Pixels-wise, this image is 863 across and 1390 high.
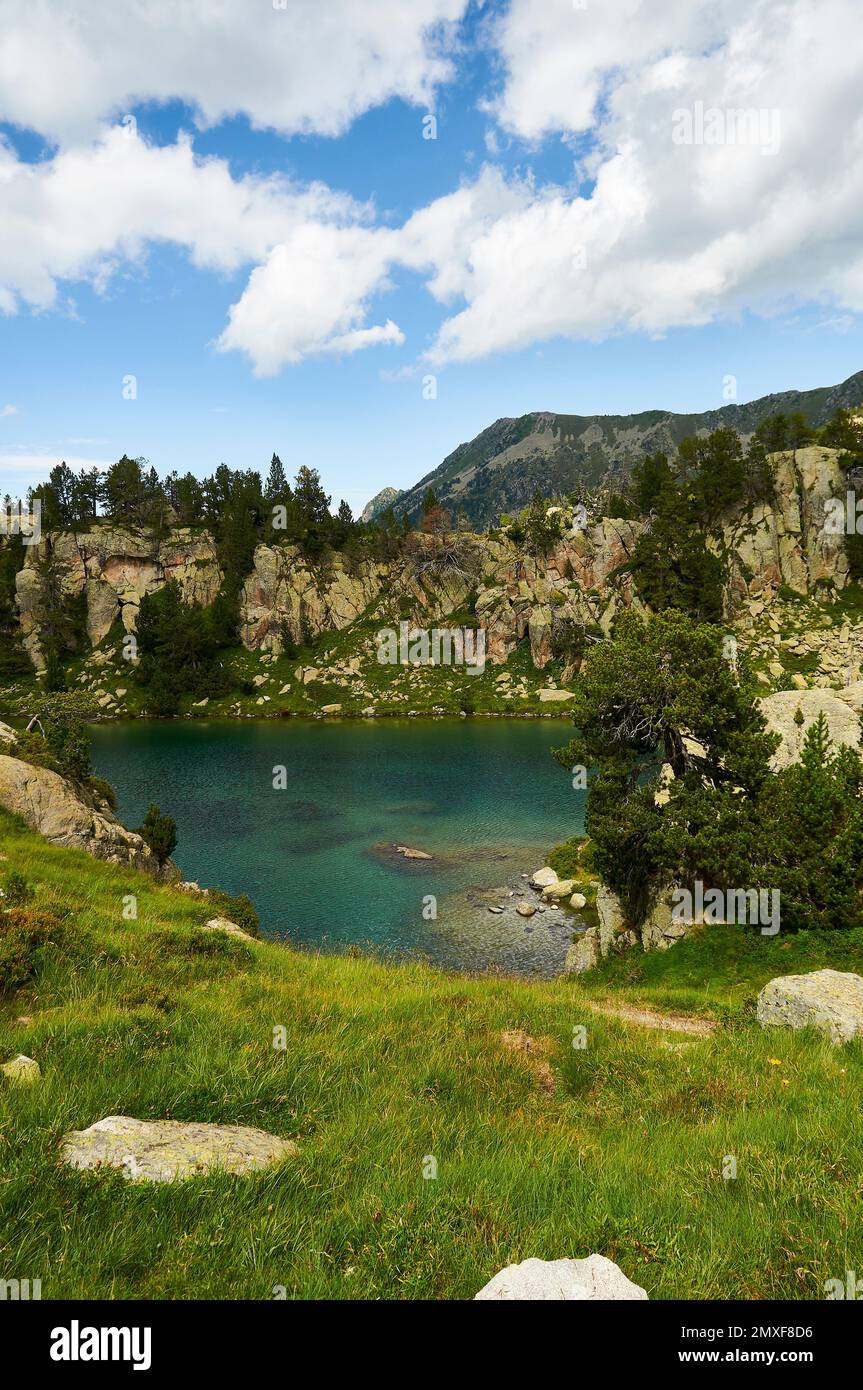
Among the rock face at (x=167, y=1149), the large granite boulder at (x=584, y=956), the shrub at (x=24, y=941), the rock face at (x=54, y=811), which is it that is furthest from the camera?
the large granite boulder at (x=584, y=956)

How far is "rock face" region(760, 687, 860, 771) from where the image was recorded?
1224 inches

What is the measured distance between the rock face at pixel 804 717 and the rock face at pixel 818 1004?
17.8 meters

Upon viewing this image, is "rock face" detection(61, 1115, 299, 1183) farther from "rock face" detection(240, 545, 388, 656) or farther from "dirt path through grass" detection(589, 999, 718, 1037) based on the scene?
"rock face" detection(240, 545, 388, 656)

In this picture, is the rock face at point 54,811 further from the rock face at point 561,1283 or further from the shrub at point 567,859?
the shrub at point 567,859

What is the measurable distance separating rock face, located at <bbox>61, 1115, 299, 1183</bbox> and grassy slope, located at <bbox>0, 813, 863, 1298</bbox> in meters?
0.20

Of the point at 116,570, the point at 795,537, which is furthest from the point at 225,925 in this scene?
the point at 116,570

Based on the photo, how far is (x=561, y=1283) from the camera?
437cm

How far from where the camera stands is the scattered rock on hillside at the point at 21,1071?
22.1ft

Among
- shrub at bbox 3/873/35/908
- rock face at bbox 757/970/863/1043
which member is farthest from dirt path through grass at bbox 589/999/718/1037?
shrub at bbox 3/873/35/908

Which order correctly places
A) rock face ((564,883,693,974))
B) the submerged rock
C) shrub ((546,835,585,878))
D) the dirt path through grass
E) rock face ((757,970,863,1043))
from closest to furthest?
rock face ((757,970,863,1043)) → the dirt path through grass → rock face ((564,883,693,974)) → the submerged rock → shrub ((546,835,585,878))

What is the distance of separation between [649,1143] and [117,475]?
16038 centimetres

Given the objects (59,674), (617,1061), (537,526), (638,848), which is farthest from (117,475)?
(617,1061)

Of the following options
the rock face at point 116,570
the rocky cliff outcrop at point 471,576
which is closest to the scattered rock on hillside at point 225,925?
the rocky cliff outcrop at point 471,576

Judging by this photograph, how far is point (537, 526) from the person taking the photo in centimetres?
12344
